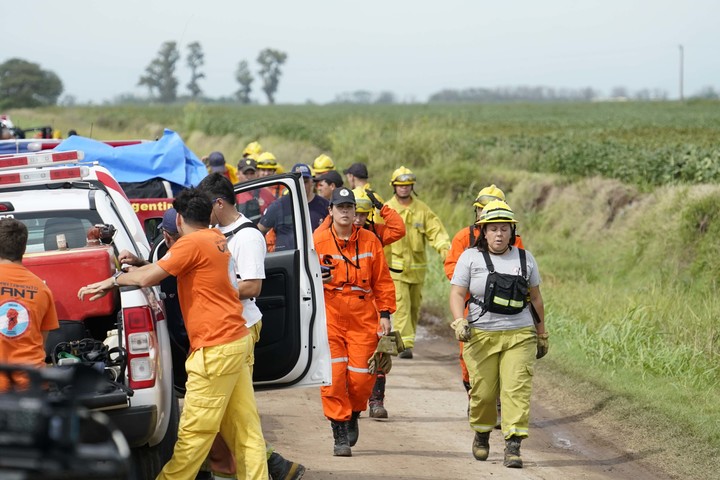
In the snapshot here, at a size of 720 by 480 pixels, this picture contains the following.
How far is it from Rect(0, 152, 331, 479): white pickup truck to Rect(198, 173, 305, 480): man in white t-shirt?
334mm

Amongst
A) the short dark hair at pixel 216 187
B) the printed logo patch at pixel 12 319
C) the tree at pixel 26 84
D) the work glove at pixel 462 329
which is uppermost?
the tree at pixel 26 84

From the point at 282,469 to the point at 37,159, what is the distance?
2.61 metres

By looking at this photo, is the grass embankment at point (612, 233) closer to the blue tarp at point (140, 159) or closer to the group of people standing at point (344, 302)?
the group of people standing at point (344, 302)

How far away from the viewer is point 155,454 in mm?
6547

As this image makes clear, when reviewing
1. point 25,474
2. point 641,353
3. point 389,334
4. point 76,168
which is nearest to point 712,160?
point 641,353

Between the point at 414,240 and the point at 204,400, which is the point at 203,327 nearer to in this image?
the point at 204,400

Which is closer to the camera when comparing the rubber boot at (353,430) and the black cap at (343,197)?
the black cap at (343,197)

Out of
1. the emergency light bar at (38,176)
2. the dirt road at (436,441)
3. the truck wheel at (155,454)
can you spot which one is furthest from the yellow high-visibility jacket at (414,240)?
the truck wheel at (155,454)

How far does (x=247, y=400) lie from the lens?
6465mm

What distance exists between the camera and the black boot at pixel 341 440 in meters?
8.20

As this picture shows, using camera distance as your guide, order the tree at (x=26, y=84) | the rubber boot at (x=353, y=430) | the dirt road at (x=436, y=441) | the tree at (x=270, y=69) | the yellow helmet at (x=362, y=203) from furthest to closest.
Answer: the tree at (x=270, y=69) → the tree at (x=26, y=84) → the yellow helmet at (x=362, y=203) → the rubber boot at (x=353, y=430) → the dirt road at (x=436, y=441)

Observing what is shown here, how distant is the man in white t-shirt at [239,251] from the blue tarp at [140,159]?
6.01m

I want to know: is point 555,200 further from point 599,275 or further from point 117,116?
point 117,116

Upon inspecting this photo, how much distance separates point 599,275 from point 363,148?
11115 millimetres
